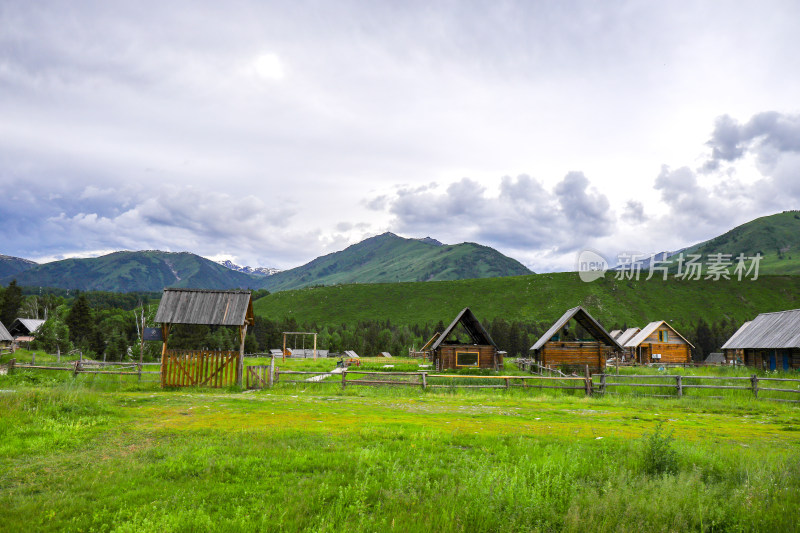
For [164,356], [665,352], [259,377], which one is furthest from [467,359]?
[665,352]

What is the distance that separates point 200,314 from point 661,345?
7376 cm

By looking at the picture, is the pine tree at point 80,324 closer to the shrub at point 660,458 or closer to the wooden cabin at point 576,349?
the wooden cabin at point 576,349

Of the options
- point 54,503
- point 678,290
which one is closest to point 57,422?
point 54,503

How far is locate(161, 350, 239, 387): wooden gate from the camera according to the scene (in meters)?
25.7

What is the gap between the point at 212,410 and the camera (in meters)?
16.9

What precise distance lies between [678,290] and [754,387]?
198965mm

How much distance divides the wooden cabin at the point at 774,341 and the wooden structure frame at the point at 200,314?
43.9 metres

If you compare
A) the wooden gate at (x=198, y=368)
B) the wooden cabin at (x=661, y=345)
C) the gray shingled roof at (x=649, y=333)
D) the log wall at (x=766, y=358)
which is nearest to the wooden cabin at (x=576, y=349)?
the log wall at (x=766, y=358)

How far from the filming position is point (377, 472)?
831cm

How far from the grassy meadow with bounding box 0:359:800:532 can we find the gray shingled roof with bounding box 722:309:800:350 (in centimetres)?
3027

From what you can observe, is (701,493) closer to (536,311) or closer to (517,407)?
(517,407)

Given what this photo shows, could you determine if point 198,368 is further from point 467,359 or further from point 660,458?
point 467,359

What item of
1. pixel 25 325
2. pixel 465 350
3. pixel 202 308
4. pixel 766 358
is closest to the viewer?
pixel 202 308

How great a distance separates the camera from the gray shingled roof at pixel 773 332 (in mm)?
38688
